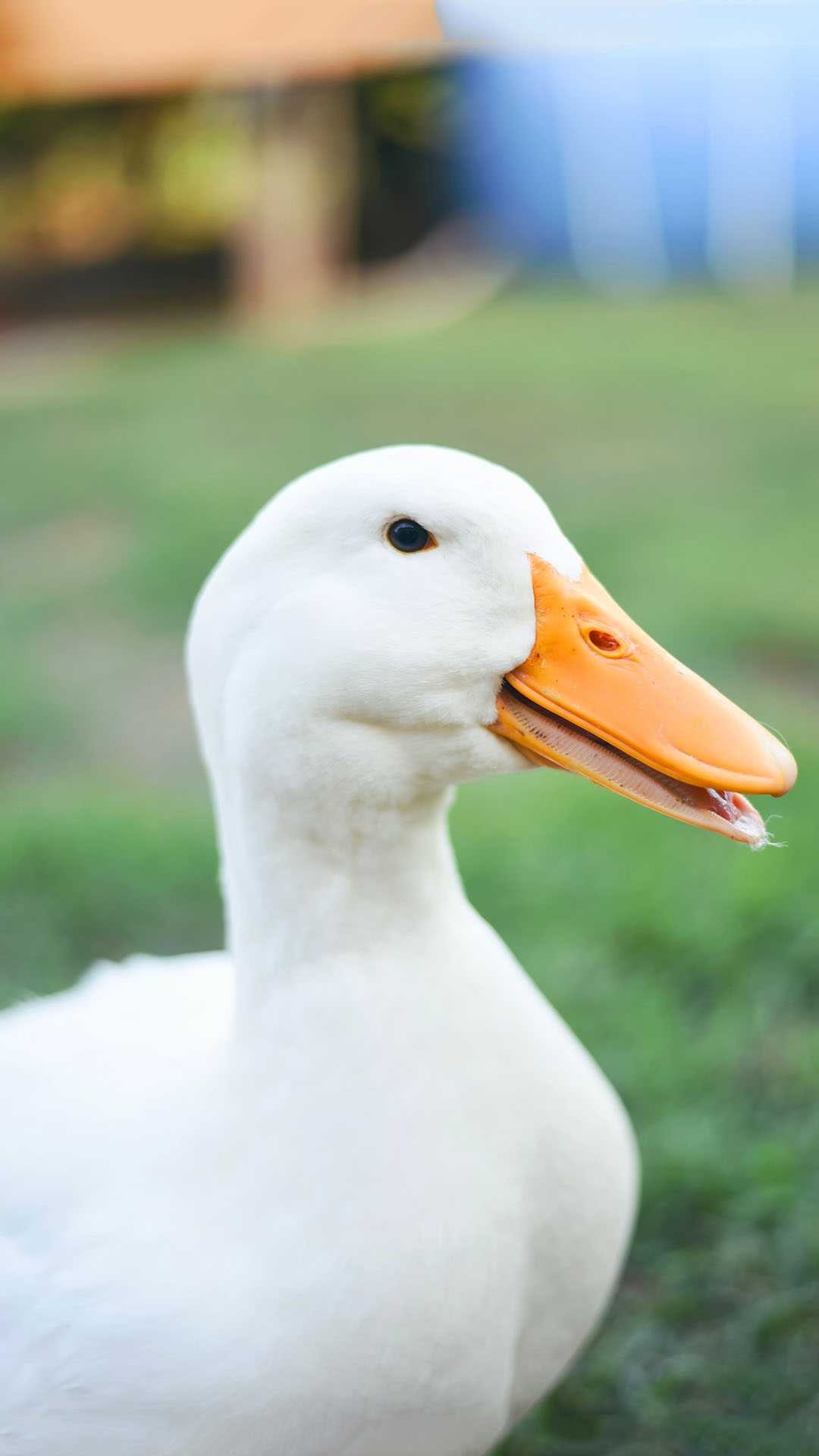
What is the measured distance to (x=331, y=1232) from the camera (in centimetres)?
151

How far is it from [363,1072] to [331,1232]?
0.16 m

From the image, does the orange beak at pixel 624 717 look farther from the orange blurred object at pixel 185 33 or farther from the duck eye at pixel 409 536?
the orange blurred object at pixel 185 33

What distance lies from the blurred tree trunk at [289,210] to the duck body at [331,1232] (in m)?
6.73

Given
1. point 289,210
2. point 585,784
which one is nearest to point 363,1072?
point 585,784

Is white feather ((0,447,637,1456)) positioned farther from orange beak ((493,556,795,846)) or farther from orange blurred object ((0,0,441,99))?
orange blurred object ((0,0,441,99))

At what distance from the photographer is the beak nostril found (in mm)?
1441

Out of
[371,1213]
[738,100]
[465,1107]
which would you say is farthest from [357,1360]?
[738,100]

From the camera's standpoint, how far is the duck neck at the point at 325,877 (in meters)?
1.51

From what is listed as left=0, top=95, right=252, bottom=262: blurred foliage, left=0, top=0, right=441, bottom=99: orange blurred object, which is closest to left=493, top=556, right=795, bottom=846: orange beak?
left=0, top=0, right=441, bottom=99: orange blurred object

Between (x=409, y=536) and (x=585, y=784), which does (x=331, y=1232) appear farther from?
Result: (x=585, y=784)

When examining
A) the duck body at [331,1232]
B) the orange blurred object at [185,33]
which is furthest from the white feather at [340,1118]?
the orange blurred object at [185,33]

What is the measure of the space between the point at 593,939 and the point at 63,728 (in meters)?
1.66

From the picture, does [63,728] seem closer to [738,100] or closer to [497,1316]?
[497,1316]

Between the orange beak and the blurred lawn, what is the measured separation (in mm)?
1063
